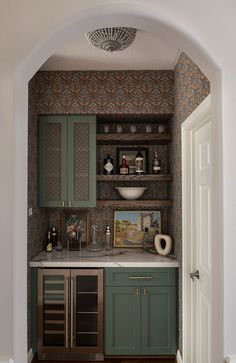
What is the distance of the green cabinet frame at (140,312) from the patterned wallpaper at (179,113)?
7.2 inches

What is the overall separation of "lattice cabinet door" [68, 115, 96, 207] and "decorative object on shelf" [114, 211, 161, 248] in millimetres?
489

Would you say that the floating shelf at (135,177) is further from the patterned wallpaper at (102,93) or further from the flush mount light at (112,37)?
the flush mount light at (112,37)

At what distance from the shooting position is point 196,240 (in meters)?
2.69

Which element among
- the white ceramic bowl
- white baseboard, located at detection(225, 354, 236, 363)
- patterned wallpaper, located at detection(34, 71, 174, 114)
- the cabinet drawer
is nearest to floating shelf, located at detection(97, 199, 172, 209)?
the white ceramic bowl

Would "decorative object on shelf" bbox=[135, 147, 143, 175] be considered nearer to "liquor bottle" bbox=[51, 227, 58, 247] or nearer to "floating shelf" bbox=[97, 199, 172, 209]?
"floating shelf" bbox=[97, 199, 172, 209]

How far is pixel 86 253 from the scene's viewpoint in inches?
137

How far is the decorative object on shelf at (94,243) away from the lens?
361cm

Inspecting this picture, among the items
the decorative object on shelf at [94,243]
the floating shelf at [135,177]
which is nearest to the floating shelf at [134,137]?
the floating shelf at [135,177]

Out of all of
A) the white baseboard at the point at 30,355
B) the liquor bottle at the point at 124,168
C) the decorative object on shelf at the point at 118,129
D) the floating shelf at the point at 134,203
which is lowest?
the white baseboard at the point at 30,355

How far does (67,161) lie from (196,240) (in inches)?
62.2

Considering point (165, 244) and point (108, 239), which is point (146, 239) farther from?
point (108, 239)

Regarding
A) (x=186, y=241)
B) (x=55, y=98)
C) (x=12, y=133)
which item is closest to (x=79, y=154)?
(x=55, y=98)

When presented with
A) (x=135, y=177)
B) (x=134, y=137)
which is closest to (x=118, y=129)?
(x=134, y=137)

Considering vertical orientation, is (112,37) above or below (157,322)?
above
